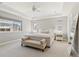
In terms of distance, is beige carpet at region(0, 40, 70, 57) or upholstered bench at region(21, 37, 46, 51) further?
upholstered bench at region(21, 37, 46, 51)

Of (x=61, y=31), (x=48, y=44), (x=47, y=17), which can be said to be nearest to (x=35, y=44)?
(x=48, y=44)

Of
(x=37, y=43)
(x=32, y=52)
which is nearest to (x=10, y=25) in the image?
(x=37, y=43)

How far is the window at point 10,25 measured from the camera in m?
4.89

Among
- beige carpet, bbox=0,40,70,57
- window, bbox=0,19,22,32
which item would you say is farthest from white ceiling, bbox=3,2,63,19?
beige carpet, bbox=0,40,70,57

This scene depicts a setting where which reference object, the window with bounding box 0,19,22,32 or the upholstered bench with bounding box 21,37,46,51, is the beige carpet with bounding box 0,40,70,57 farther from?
the window with bounding box 0,19,22,32

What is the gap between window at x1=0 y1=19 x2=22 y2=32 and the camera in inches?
192

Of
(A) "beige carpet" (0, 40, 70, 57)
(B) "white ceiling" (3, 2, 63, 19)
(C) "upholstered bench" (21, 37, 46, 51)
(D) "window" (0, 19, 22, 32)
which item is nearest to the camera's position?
(A) "beige carpet" (0, 40, 70, 57)

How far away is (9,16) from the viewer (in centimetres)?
530

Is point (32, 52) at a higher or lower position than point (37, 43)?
lower

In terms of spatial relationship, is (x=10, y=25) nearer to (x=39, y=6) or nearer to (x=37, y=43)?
(x=39, y=6)

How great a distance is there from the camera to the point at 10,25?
5578 mm

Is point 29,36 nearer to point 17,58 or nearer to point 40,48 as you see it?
point 40,48

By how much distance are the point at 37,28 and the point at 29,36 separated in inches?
144

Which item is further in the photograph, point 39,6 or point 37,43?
point 39,6
